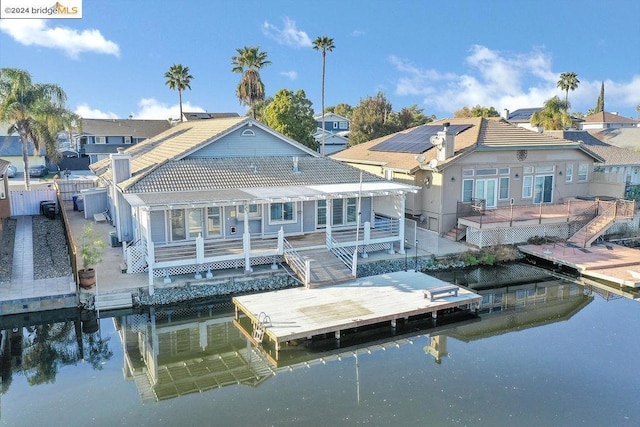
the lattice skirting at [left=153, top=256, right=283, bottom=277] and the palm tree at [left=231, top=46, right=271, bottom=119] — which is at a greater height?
the palm tree at [left=231, top=46, right=271, bottom=119]

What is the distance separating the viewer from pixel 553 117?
134 ft

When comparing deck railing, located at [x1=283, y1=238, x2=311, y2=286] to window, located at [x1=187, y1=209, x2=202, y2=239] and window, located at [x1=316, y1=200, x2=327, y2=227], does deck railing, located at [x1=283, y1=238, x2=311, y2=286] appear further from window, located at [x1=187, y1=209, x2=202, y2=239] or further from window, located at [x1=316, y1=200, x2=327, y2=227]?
window, located at [x1=187, y1=209, x2=202, y2=239]

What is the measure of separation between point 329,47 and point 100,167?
22.1 meters

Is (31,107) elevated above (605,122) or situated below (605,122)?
below

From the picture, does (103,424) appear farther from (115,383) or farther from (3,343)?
(3,343)

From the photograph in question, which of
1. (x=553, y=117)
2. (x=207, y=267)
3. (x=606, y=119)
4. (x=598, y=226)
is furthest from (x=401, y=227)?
(x=606, y=119)

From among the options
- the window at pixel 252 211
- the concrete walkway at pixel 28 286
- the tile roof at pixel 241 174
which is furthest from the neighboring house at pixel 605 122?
the concrete walkway at pixel 28 286

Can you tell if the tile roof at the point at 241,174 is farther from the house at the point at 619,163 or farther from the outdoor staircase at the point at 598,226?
the house at the point at 619,163

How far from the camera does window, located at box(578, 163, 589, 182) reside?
27.7m

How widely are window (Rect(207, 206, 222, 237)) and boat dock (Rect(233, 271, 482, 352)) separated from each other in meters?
3.99

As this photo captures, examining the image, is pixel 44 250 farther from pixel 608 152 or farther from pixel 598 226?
pixel 608 152

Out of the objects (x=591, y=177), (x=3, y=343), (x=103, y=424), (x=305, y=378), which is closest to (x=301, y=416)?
(x=305, y=378)

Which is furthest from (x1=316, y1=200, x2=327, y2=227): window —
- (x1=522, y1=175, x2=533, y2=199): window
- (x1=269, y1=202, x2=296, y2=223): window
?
(x1=522, y1=175, x2=533, y2=199): window

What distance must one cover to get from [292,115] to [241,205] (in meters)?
23.6
